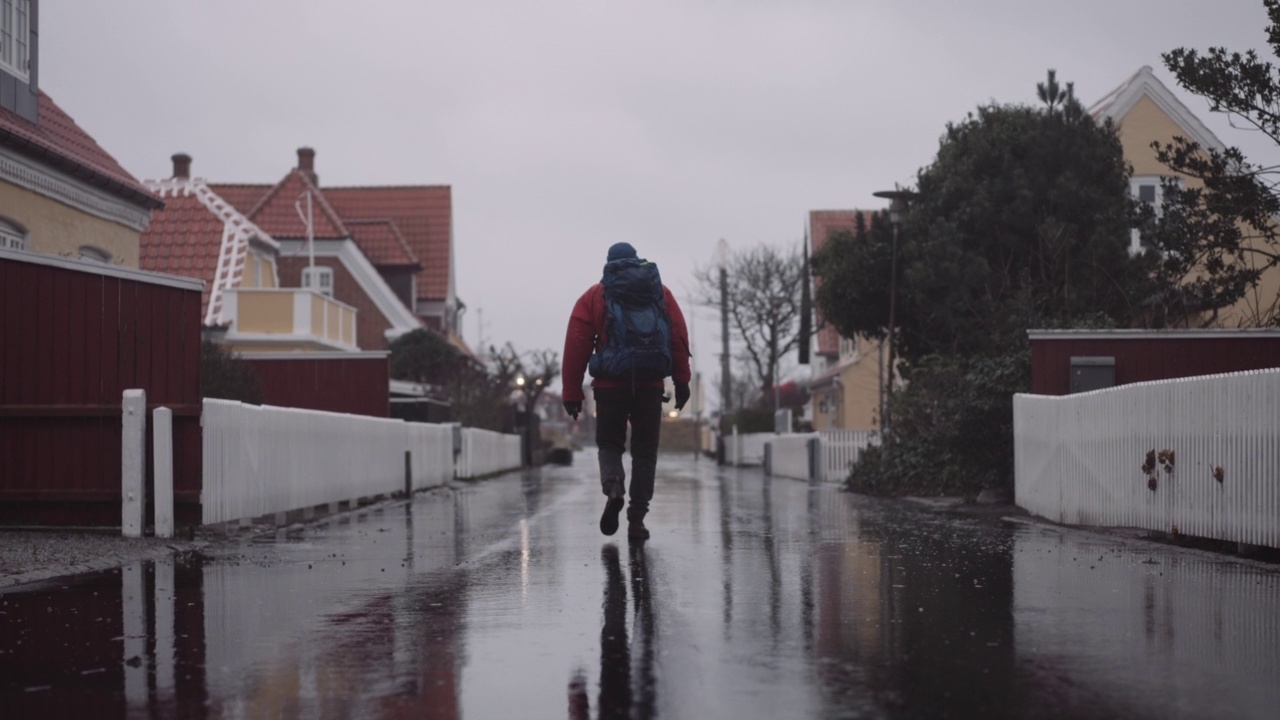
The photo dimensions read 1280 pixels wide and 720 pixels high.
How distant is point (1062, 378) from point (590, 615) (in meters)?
13.0

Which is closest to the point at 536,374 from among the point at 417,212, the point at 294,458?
the point at 417,212

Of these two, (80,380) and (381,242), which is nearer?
(80,380)

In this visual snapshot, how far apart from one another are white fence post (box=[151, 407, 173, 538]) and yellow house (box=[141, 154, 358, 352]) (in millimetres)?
24868

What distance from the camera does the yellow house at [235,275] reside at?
38.2 metres

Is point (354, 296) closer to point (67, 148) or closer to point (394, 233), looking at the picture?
point (394, 233)

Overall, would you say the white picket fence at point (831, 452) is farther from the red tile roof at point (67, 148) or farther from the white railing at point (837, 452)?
the red tile roof at point (67, 148)

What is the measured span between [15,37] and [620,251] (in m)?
13.7

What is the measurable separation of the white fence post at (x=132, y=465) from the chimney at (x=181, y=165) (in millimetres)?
45105

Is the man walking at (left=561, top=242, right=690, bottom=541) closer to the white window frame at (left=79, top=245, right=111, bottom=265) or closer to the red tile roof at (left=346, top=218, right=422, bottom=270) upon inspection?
the white window frame at (left=79, top=245, right=111, bottom=265)

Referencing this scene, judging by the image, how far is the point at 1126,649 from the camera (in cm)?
596

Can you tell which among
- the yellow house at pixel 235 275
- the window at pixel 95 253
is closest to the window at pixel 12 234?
the window at pixel 95 253

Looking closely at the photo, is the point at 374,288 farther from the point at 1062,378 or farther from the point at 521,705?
the point at 521,705

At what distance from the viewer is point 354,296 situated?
5366cm

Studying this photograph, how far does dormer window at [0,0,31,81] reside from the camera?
20.8 m
